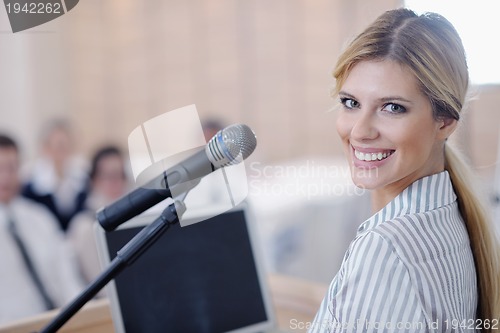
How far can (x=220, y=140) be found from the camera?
67cm

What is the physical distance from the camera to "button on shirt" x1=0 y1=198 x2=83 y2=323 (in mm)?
1733

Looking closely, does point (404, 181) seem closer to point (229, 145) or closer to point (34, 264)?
point (229, 145)

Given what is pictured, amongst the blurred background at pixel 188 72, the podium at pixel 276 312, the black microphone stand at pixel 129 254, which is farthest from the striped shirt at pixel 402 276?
the blurred background at pixel 188 72

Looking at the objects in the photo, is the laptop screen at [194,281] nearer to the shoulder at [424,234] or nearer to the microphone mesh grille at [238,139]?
the microphone mesh grille at [238,139]

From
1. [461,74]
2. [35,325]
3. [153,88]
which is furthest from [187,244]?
[153,88]

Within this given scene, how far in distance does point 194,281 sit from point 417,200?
44 centimetres

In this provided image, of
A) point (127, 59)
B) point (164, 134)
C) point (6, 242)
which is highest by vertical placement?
point (127, 59)

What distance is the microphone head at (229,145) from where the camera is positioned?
2.20 ft

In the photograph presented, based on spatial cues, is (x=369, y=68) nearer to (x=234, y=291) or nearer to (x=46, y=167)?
(x=234, y=291)

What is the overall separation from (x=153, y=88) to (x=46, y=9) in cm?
285

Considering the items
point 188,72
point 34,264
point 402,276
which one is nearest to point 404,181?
point 402,276

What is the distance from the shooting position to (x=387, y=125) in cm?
69

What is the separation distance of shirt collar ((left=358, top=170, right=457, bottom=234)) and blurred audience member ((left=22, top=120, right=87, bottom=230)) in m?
2.21

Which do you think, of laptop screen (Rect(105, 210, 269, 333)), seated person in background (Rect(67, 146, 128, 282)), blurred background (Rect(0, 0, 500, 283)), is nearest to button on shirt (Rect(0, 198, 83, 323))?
seated person in background (Rect(67, 146, 128, 282))
